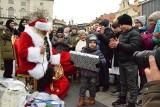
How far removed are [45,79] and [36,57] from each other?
A: 0.54 meters

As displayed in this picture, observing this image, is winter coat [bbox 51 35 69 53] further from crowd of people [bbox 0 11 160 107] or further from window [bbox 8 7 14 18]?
window [bbox 8 7 14 18]

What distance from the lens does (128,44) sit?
4469mm

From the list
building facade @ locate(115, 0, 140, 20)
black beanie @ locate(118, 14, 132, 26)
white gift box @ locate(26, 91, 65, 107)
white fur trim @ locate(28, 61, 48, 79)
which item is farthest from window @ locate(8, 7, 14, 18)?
white gift box @ locate(26, 91, 65, 107)

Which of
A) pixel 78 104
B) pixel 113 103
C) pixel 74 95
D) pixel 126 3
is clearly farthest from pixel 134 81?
pixel 126 3

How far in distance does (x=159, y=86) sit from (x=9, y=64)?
618cm

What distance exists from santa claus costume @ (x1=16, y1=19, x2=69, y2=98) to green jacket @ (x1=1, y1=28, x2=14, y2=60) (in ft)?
5.51

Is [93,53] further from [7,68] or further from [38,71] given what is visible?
[7,68]

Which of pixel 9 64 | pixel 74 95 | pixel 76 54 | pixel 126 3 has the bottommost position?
pixel 74 95

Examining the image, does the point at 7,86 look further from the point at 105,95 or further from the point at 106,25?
the point at 106,25

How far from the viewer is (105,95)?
19.0 feet

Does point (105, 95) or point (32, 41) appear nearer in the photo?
point (32, 41)

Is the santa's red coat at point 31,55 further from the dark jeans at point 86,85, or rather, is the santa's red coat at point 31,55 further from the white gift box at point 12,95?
the white gift box at point 12,95

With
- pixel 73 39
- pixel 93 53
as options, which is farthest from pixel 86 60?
pixel 73 39

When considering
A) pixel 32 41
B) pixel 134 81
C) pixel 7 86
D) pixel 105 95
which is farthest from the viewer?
pixel 105 95
